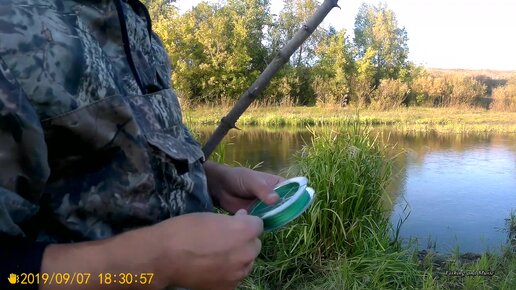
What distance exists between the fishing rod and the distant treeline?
612 inches

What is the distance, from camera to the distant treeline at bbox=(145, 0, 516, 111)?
19531mm

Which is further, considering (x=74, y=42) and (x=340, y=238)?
(x=340, y=238)

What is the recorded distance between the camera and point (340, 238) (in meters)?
3.62

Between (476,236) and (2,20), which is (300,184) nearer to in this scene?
(2,20)

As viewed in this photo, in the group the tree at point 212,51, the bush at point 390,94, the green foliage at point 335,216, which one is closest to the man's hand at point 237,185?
the green foliage at point 335,216

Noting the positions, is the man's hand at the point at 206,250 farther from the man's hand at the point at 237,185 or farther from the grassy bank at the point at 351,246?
→ the grassy bank at the point at 351,246

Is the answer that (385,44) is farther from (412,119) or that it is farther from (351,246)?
(351,246)

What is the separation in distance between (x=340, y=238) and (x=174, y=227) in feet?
10.2

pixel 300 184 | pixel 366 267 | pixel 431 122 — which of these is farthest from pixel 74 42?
pixel 431 122

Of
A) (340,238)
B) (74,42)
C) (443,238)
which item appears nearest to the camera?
(74,42)

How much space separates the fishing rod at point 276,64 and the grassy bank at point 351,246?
1.53 meters

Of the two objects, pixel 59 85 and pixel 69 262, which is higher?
pixel 59 85

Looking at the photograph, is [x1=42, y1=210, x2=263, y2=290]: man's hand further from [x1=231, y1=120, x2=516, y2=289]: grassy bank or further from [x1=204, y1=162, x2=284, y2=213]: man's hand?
[x1=231, y1=120, x2=516, y2=289]: grassy bank

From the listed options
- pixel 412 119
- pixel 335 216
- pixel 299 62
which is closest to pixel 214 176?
pixel 335 216
